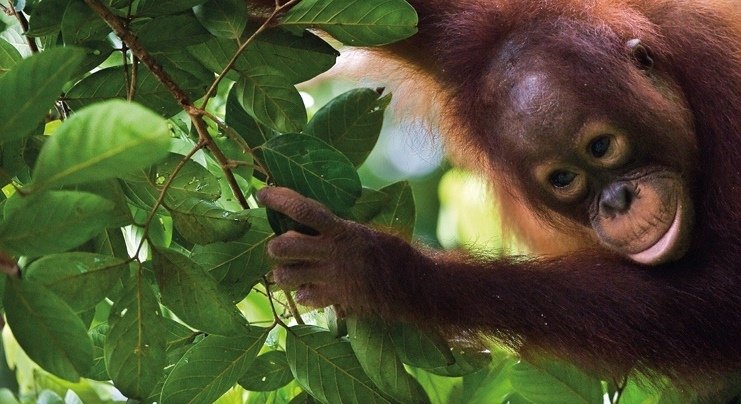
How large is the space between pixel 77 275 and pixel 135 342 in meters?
0.21

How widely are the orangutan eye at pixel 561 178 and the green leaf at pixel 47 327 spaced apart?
2.01 meters

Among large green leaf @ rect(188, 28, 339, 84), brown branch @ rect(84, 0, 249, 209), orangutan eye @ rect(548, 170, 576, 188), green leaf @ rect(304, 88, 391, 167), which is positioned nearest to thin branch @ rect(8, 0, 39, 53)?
brown branch @ rect(84, 0, 249, 209)

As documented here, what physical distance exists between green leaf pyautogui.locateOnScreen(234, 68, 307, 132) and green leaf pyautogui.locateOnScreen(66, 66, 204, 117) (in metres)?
0.18

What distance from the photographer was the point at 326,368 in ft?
7.12

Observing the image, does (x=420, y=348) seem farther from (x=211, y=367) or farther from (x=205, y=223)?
(x=205, y=223)

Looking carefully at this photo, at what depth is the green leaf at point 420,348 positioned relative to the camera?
2.25 metres

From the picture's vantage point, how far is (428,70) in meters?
3.50

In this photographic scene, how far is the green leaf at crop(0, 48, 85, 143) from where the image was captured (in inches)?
52.9

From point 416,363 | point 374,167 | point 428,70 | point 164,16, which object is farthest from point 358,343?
point 374,167

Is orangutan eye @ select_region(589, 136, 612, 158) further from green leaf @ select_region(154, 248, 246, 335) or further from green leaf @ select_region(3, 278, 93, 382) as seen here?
green leaf @ select_region(3, 278, 93, 382)

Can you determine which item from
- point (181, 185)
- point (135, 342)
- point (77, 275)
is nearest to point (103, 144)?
point (77, 275)

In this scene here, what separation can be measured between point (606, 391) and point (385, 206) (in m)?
0.94

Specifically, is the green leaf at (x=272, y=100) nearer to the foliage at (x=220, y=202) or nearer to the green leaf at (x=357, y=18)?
the foliage at (x=220, y=202)

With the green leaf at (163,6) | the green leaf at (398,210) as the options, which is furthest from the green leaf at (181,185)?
the green leaf at (398,210)
